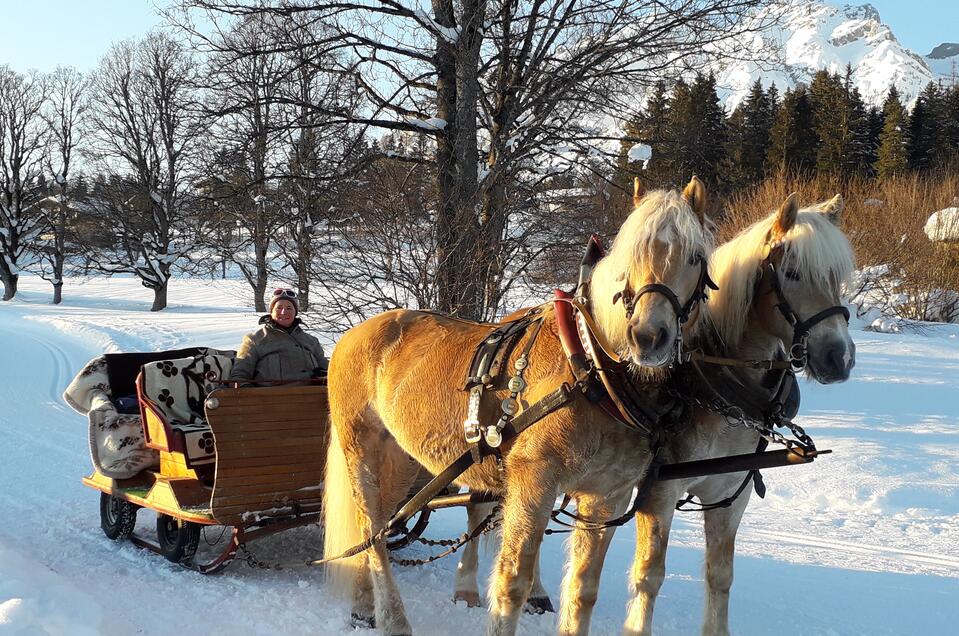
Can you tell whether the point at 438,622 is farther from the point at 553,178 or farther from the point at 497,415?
the point at 553,178

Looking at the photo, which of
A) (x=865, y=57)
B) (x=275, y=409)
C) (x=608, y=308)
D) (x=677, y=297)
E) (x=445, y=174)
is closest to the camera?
(x=677, y=297)

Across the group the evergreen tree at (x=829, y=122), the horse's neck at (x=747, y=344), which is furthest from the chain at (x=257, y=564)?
the evergreen tree at (x=829, y=122)

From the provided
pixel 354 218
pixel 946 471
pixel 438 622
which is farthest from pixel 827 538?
pixel 354 218

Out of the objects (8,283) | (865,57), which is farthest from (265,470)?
(865,57)

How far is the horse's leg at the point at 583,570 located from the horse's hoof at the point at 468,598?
3.52 feet

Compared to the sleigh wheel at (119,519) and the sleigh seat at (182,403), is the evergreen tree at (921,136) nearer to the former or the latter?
the sleigh seat at (182,403)

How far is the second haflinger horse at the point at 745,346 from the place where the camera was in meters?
3.00

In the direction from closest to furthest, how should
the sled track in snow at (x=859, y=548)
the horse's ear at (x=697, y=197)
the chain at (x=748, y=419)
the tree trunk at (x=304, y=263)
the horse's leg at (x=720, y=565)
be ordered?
the horse's ear at (x=697, y=197)
the chain at (x=748, y=419)
the horse's leg at (x=720, y=565)
the sled track in snow at (x=859, y=548)
the tree trunk at (x=304, y=263)

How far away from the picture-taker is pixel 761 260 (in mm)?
3252

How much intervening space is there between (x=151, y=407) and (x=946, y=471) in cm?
713

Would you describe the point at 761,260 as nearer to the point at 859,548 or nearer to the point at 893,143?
the point at 859,548

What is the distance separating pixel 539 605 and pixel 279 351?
2484 millimetres

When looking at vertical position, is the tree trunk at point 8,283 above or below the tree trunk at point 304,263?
below

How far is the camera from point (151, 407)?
15.9 feet
